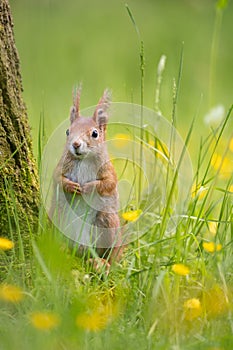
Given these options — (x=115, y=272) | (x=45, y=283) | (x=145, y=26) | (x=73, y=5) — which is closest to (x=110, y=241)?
(x=115, y=272)

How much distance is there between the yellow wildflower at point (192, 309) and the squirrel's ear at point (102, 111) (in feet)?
2.12

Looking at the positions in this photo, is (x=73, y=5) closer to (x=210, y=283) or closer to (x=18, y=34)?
(x=18, y=34)

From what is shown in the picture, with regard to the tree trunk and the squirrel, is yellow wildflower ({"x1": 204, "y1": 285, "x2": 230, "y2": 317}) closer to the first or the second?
the squirrel

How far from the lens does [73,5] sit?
10.9m

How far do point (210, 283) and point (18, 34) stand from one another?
605 cm

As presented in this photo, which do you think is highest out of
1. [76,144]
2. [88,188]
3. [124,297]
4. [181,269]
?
[76,144]

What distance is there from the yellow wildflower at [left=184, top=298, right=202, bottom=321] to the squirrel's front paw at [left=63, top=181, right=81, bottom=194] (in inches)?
20.5

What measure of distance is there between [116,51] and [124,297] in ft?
19.3

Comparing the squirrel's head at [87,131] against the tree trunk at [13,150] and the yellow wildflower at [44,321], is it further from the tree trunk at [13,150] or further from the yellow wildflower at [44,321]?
the yellow wildflower at [44,321]

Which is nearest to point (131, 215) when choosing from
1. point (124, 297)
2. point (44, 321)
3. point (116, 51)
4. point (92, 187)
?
point (92, 187)

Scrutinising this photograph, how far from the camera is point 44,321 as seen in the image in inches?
92.7

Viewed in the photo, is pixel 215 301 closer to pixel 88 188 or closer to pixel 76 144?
pixel 88 188

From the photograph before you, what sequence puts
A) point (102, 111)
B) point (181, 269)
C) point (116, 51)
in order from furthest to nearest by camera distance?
point (116, 51) → point (102, 111) → point (181, 269)

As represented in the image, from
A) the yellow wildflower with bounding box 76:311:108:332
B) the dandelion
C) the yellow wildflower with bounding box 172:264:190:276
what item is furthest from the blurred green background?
the yellow wildflower with bounding box 76:311:108:332
